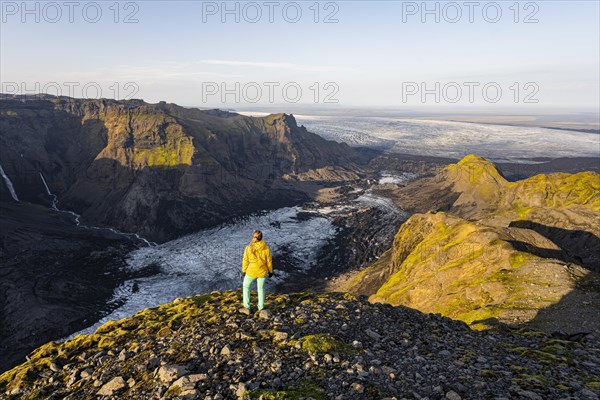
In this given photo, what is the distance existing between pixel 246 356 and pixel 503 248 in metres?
40.9

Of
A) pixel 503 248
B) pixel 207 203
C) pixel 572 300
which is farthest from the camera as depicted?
pixel 207 203

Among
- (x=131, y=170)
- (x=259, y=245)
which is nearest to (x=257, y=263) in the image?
(x=259, y=245)

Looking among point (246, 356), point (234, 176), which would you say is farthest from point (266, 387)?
point (234, 176)

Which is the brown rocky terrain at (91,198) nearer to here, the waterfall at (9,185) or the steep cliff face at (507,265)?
the waterfall at (9,185)

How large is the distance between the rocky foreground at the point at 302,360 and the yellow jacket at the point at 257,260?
5.53 feet

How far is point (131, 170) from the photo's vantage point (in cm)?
15812

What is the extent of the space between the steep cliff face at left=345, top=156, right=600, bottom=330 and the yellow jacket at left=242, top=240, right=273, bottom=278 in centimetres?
1868

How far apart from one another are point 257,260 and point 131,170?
16240 centimetres

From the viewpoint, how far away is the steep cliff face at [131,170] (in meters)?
143

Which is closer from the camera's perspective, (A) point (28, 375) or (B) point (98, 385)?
(B) point (98, 385)

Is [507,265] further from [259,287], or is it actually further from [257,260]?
[257,260]

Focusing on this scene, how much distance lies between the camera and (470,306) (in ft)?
118

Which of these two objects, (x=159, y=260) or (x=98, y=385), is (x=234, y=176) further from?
(x=98, y=385)

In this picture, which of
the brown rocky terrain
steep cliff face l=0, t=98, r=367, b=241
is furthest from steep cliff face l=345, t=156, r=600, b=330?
steep cliff face l=0, t=98, r=367, b=241
